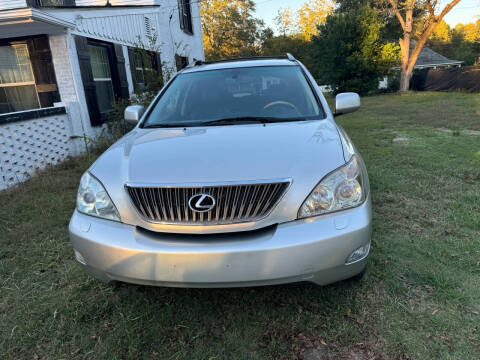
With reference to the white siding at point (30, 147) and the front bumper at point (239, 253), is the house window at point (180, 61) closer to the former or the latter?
the white siding at point (30, 147)

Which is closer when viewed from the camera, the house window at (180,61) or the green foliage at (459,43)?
the house window at (180,61)

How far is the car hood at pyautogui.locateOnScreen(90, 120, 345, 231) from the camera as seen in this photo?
179 cm

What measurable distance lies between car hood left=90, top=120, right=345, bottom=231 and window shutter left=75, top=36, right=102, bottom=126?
16.6ft

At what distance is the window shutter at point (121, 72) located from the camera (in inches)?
316

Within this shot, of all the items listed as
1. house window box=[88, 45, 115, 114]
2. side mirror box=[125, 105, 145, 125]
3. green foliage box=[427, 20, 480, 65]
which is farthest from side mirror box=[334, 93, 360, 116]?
→ green foliage box=[427, 20, 480, 65]

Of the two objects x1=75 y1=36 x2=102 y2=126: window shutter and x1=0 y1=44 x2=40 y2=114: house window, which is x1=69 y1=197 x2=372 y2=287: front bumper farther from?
x1=0 y1=44 x2=40 y2=114: house window

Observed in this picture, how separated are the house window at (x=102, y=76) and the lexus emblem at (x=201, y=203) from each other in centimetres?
631

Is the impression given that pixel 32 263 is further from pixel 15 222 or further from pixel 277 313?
pixel 277 313

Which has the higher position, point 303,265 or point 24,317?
point 303,265

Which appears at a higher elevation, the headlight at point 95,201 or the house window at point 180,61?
the house window at point 180,61

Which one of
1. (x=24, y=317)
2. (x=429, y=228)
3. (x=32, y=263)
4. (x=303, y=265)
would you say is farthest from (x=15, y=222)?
(x=429, y=228)

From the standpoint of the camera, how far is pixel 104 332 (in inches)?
80.4

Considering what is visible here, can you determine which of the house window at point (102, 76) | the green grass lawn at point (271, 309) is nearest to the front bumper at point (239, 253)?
the green grass lawn at point (271, 309)

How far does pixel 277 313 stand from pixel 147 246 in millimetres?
942
